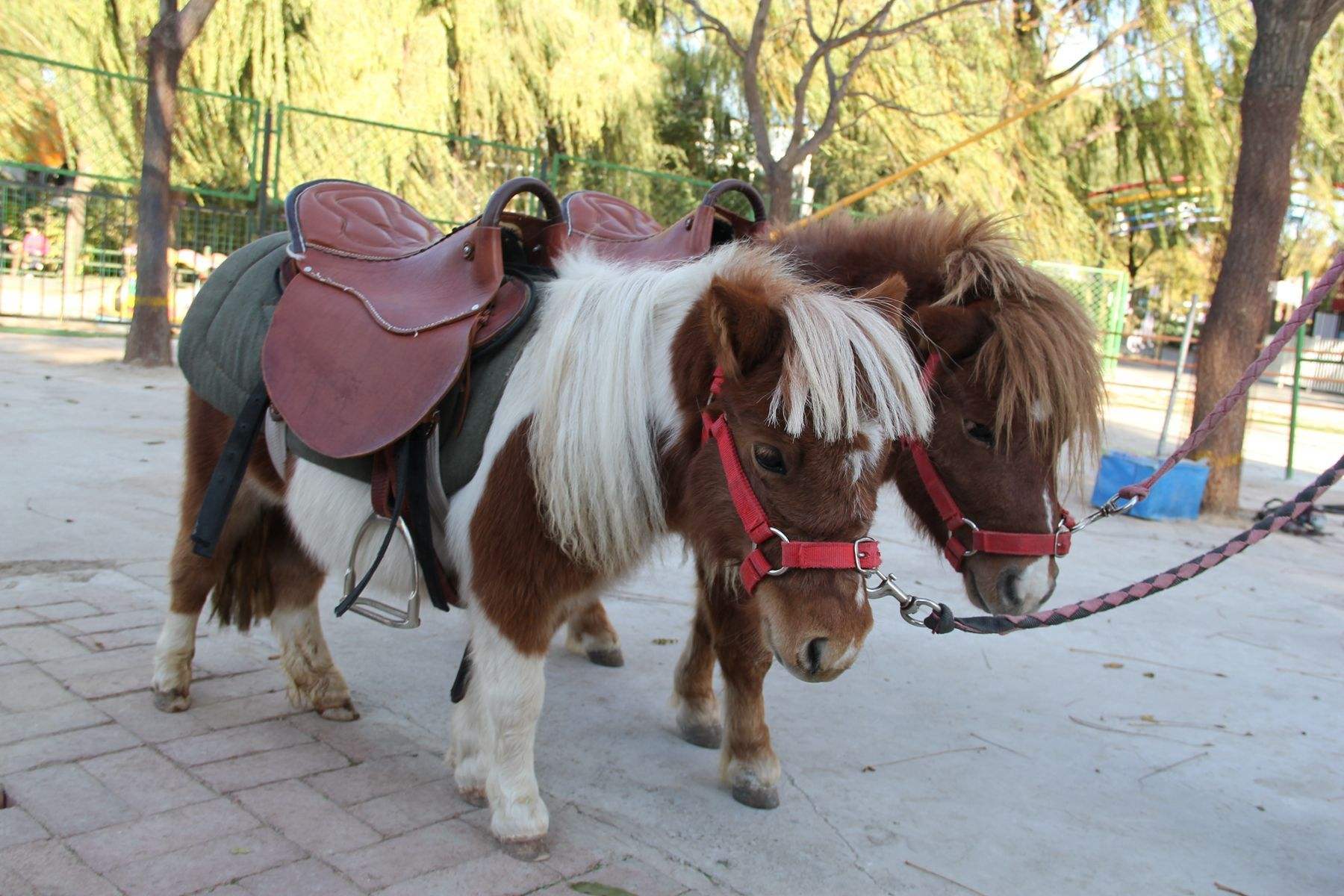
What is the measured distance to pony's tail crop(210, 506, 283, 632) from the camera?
3.38 meters

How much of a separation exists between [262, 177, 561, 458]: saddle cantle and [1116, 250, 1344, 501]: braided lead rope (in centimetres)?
194

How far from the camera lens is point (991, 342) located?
294 cm

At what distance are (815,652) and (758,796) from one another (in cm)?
107

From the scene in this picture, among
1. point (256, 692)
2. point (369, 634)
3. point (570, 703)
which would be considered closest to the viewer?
point (256, 692)

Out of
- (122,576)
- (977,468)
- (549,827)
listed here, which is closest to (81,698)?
(122,576)

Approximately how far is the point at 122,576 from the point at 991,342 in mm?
3669

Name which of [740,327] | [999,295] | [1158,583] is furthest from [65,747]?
[1158,583]

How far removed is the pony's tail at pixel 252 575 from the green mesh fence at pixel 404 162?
9.99 meters

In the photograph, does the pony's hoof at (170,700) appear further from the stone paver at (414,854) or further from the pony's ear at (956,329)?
the pony's ear at (956,329)

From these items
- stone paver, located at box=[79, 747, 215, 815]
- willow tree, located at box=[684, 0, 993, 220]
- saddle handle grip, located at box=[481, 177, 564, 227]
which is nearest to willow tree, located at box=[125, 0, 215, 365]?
willow tree, located at box=[684, 0, 993, 220]

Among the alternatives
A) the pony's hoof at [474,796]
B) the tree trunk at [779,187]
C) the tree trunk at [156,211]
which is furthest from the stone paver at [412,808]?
the tree trunk at [156,211]

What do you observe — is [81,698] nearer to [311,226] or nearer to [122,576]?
[122,576]

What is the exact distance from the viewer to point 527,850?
2.52 m

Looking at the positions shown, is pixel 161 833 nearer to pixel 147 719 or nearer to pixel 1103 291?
pixel 147 719
